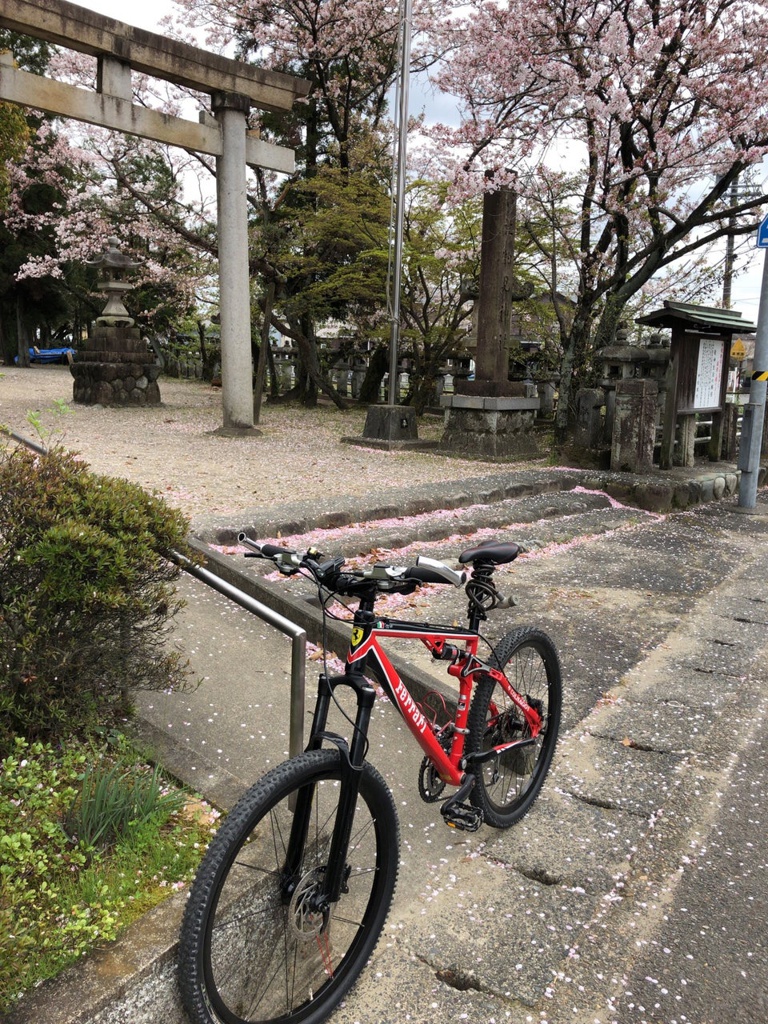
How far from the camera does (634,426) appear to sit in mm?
10359

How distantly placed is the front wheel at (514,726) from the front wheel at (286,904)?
0.62 metres

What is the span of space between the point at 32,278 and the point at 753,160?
27.3 meters

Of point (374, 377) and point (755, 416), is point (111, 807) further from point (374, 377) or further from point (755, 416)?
point (374, 377)

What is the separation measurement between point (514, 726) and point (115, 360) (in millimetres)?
15425

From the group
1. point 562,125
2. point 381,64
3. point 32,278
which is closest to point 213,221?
point 381,64

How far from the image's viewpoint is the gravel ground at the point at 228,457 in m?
7.77

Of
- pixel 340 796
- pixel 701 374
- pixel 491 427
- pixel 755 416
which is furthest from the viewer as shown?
pixel 491 427

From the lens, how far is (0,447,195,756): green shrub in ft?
7.69

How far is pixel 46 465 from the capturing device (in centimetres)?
278

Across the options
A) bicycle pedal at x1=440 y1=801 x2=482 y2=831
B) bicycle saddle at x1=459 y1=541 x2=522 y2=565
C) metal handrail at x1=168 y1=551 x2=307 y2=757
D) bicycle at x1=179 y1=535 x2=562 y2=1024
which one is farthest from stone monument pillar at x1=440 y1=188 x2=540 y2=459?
bicycle at x1=179 y1=535 x2=562 y2=1024

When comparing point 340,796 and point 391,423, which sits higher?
point 391,423

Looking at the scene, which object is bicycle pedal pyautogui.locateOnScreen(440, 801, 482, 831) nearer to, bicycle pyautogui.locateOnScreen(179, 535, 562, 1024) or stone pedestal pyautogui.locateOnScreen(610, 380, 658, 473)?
bicycle pyautogui.locateOnScreen(179, 535, 562, 1024)

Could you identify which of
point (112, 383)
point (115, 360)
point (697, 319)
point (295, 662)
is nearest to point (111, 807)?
point (295, 662)

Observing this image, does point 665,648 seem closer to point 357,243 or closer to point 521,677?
point 521,677
